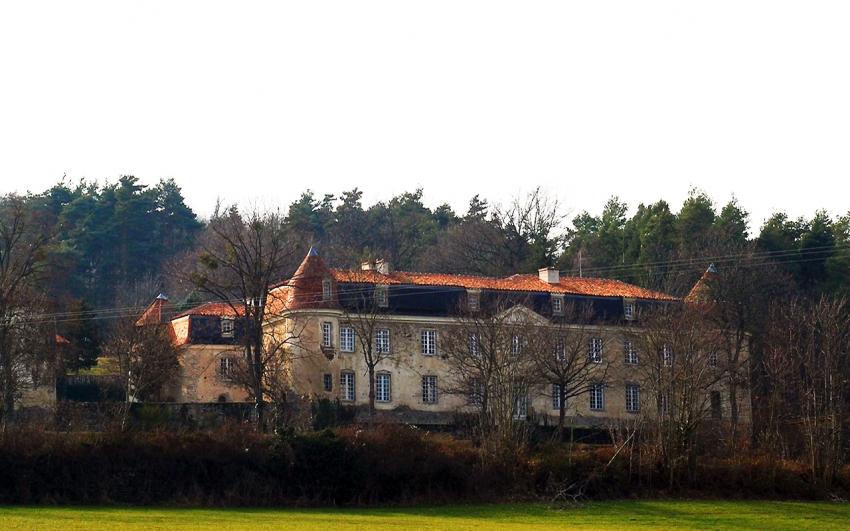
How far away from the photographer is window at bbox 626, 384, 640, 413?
70688mm

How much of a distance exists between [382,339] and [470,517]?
94.7 ft

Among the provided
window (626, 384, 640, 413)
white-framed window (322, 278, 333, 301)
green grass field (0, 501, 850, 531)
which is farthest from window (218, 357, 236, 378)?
green grass field (0, 501, 850, 531)

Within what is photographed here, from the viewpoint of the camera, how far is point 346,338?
67312 mm

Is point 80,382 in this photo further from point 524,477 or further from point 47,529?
point 47,529

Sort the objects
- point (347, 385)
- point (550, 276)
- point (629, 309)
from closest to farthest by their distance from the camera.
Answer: point (347, 385)
point (629, 309)
point (550, 276)

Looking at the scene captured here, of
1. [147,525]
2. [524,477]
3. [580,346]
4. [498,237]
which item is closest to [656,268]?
[498,237]

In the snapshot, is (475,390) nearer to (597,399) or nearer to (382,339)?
(382,339)

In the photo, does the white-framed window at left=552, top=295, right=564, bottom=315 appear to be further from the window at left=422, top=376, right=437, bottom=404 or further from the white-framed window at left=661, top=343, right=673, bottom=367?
the window at left=422, top=376, right=437, bottom=404

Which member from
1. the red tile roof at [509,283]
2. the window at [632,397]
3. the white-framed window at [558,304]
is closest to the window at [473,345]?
the red tile roof at [509,283]

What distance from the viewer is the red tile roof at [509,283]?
69.1 m

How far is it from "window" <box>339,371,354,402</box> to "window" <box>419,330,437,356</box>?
3705 millimetres

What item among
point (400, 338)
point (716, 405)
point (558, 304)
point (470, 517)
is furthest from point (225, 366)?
point (470, 517)

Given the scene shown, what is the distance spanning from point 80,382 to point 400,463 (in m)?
30.9

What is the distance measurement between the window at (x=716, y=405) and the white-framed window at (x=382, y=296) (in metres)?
15.4
